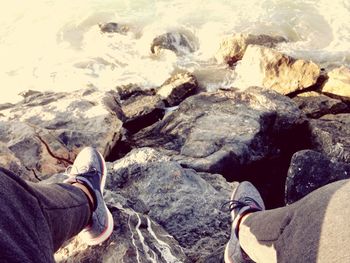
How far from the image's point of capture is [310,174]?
354 cm

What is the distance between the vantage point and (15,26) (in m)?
10.2

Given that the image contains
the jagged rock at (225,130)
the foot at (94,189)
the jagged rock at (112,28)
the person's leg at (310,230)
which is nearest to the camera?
the person's leg at (310,230)

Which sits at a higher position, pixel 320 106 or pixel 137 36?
pixel 320 106

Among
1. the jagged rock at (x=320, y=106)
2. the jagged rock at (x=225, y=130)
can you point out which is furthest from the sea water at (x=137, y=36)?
the jagged rock at (x=225, y=130)

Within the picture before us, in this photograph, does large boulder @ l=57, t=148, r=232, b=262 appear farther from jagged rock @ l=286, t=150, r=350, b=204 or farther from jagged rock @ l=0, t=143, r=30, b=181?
jagged rock @ l=0, t=143, r=30, b=181

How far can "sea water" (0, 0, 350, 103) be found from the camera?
25.7ft

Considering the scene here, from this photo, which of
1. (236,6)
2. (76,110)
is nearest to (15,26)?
(236,6)

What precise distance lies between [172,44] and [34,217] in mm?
7214

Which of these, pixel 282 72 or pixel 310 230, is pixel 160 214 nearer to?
pixel 310 230

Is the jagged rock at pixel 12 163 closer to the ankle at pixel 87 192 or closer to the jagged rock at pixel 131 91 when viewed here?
the ankle at pixel 87 192

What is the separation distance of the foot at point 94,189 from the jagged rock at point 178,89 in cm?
331

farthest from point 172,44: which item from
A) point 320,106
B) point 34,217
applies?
point 34,217

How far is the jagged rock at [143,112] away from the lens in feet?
18.9

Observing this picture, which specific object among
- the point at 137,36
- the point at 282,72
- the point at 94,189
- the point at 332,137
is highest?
the point at 94,189
